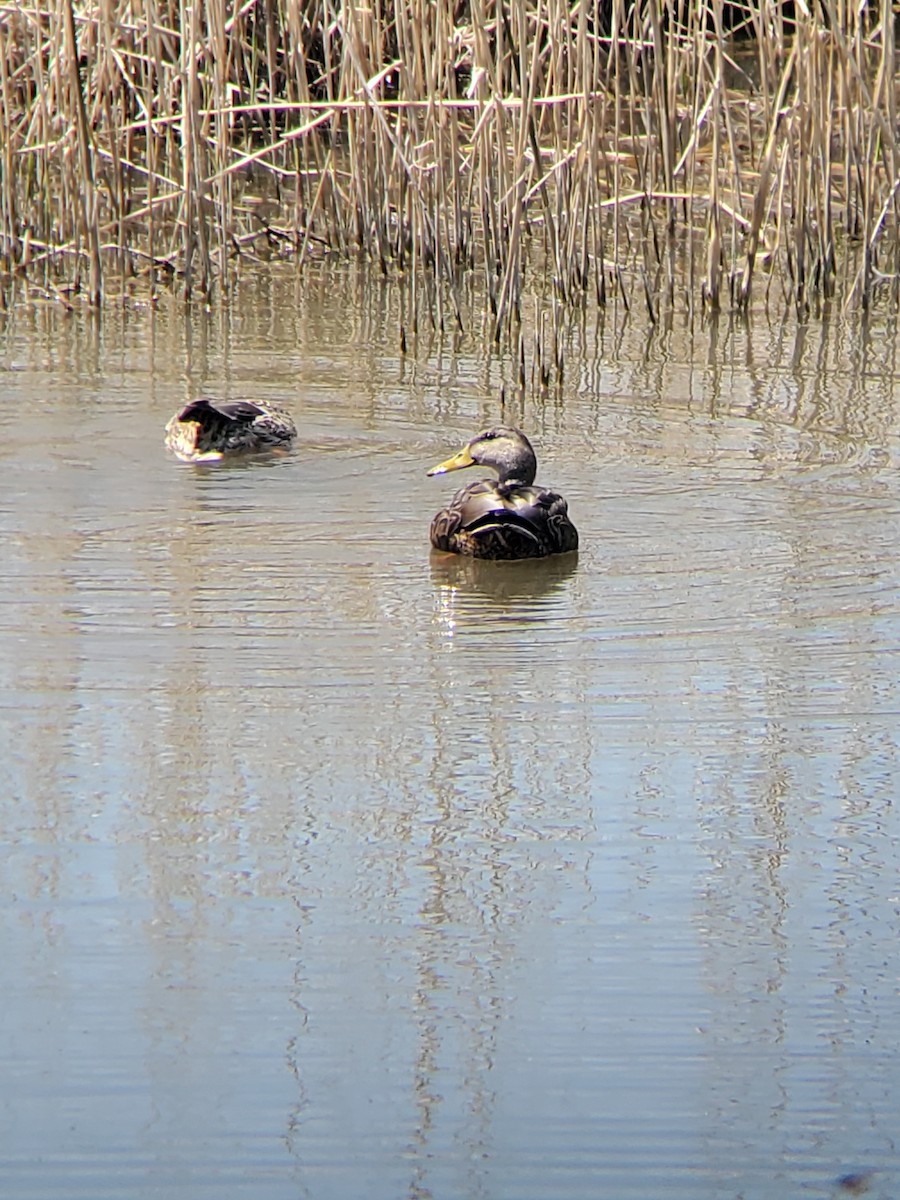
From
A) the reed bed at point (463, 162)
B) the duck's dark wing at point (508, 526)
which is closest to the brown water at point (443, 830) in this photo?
the duck's dark wing at point (508, 526)

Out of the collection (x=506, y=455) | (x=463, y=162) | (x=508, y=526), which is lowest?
(x=508, y=526)

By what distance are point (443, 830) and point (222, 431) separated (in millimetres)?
3697

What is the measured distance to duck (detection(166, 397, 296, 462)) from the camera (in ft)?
24.5

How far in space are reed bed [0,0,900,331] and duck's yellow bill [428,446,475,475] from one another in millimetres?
1745

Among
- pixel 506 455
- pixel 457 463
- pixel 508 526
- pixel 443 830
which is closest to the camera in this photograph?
pixel 443 830

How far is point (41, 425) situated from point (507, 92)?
439 cm

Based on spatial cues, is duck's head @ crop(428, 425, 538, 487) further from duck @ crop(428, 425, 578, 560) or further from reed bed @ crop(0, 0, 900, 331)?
reed bed @ crop(0, 0, 900, 331)

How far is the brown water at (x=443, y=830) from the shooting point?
2.99 metres

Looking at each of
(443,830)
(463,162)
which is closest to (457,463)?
(443,830)

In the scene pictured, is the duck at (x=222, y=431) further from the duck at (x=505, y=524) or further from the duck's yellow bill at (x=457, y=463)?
the duck at (x=505, y=524)

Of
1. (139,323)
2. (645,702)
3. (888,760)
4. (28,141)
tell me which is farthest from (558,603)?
(28,141)

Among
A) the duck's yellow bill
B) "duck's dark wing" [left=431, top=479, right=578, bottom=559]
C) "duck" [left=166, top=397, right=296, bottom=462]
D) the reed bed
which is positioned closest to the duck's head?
the duck's yellow bill

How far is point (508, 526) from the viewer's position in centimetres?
629

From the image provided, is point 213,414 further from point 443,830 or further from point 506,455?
point 443,830
